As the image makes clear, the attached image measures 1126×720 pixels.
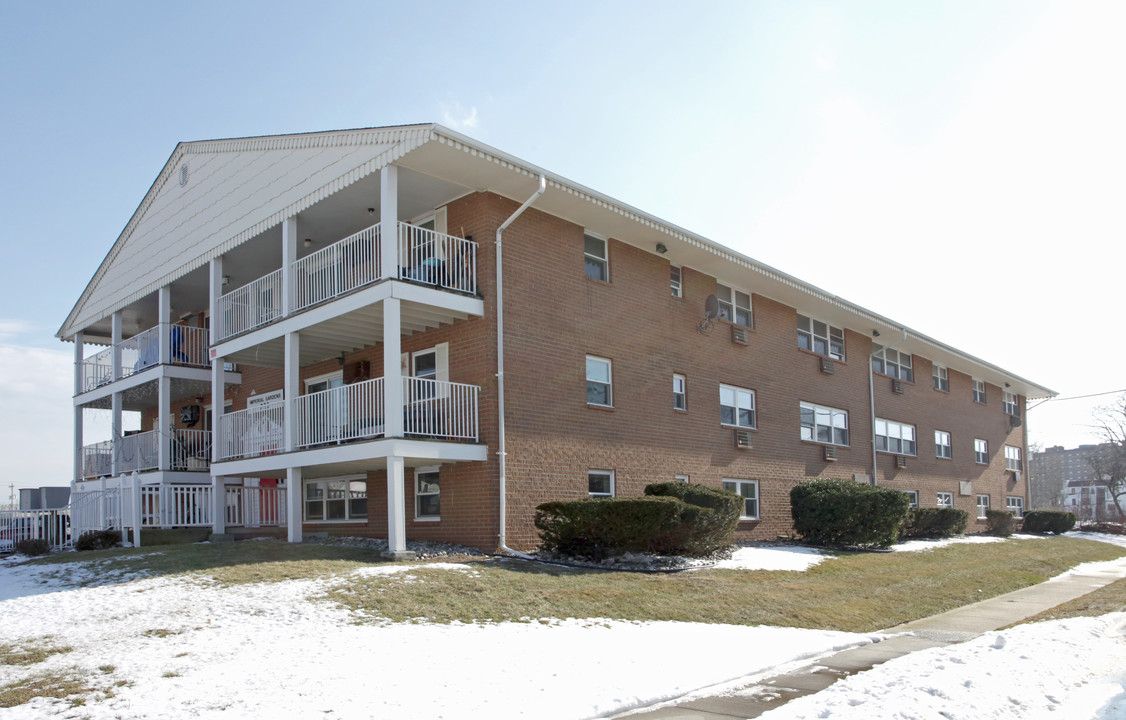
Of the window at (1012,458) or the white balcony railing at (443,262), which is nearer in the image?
the white balcony railing at (443,262)

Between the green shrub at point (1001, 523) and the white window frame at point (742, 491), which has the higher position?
the white window frame at point (742, 491)

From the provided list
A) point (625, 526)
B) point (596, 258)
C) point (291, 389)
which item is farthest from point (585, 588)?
point (596, 258)

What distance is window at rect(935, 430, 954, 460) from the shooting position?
32.7 m

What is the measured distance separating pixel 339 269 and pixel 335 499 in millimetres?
5739

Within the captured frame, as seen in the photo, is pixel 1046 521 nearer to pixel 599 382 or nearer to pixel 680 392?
pixel 680 392

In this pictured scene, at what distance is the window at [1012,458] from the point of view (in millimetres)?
38688

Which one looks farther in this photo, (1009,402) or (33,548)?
(1009,402)

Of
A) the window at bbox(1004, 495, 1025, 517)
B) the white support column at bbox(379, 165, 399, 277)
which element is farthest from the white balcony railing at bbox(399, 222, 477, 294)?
the window at bbox(1004, 495, 1025, 517)

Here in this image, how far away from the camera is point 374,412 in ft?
51.2

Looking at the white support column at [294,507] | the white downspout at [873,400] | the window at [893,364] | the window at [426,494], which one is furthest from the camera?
the window at [893,364]

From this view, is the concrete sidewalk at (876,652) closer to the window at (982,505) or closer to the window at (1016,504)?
the window at (982,505)

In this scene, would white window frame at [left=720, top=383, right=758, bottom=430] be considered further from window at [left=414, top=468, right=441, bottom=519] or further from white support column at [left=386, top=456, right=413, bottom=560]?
white support column at [left=386, top=456, right=413, bottom=560]

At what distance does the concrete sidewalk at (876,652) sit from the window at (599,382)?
786cm

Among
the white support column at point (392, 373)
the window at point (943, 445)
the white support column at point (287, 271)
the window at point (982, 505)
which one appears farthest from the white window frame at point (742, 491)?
the window at point (982, 505)
